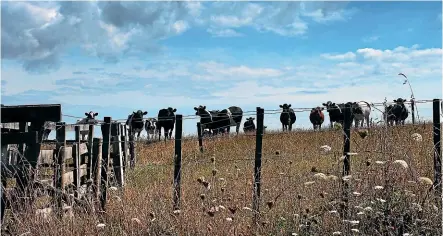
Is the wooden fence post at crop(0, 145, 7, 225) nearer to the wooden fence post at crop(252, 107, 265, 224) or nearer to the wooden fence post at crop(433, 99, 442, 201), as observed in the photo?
the wooden fence post at crop(252, 107, 265, 224)

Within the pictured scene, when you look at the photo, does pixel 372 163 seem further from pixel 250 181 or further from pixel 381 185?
pixel 250 181

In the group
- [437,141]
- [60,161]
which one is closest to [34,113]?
[60,161]

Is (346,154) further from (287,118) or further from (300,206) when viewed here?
(287,118)

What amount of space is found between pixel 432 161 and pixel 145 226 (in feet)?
12.3

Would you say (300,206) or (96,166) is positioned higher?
(96,166)

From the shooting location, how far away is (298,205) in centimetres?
654

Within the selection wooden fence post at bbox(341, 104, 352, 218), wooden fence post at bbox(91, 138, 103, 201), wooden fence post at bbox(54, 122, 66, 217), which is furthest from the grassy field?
wooden fence post at bbox(91, 138, 103, 201)

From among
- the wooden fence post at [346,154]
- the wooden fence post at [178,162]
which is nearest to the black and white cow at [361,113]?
the wooden fence post at [346,154]

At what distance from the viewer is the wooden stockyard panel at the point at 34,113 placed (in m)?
7.52

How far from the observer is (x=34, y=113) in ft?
24.8

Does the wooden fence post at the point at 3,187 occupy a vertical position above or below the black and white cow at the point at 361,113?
below

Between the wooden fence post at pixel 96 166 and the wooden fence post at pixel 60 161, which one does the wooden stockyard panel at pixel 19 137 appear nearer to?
the wooden fence post at pixel 60 161

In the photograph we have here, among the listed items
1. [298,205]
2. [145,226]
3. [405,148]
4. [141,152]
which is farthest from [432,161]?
[141,152]

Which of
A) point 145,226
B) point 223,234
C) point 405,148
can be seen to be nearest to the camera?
point 223,234
